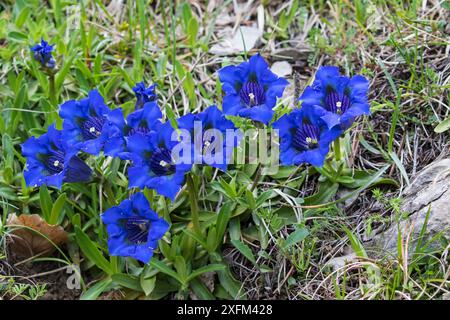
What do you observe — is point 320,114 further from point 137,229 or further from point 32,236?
point 32,236

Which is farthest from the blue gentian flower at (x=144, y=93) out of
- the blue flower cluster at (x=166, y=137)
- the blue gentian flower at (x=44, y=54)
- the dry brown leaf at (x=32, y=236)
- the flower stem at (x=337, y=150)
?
the flower stem at (x=337, y=150)

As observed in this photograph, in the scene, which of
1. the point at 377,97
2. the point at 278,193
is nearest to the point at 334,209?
the point at 278,193

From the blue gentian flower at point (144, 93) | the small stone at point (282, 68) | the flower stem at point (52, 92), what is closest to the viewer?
the blue gentian flower at point (144, 93)

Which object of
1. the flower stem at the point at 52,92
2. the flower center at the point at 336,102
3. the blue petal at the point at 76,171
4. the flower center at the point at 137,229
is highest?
the flower center at the point at 336,102

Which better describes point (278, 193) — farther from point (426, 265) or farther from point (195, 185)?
point (426, 265)

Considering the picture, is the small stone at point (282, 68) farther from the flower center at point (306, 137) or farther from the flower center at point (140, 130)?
the flower center at point (140, 130)

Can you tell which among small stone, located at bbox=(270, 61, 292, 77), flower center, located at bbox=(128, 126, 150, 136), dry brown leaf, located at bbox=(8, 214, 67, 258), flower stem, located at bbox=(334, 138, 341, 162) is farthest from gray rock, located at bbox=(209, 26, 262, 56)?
dry brown leaf, located at bbox=(8, 214, 67, 258)
